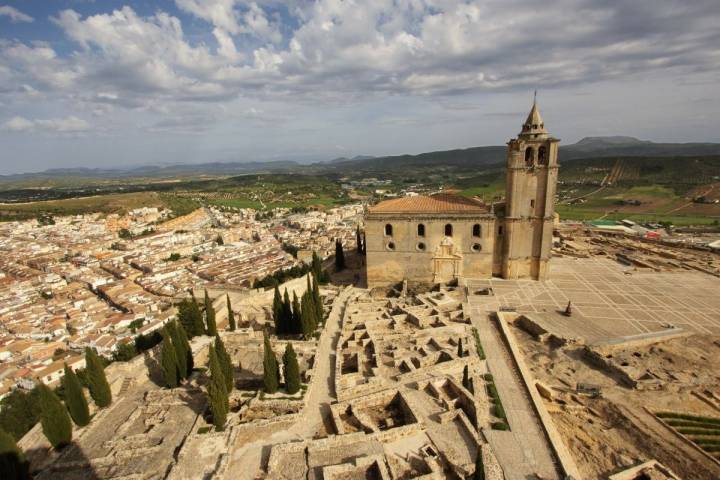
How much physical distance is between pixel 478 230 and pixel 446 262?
372 centimetres

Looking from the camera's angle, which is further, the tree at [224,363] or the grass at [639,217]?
the grass at [639,217]

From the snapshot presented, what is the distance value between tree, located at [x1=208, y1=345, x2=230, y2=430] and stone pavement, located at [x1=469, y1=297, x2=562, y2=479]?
36.6ft

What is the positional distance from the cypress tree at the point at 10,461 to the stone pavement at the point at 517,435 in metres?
17.8

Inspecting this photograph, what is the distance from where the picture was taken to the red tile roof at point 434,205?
31.8m

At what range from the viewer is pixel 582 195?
120 m

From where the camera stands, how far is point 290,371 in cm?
1866

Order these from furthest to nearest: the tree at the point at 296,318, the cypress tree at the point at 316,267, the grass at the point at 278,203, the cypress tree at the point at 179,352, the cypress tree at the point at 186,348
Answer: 1. the grass at the point at 278,203
2. the cypress tree at the point at 316,267
3. the tree at the point at 296,318
4. the cypress tree at the point at 186,348
5. the cypress tree at the point at 179,352

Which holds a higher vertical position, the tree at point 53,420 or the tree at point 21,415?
the tree at point 53,420

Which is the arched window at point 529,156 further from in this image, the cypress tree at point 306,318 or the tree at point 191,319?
the tree at point 191,319

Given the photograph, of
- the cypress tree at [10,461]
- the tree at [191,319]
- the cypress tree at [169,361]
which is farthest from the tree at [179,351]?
the cypress tree at [10,461]

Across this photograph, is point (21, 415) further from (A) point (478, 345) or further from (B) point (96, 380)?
(A) point (478, 345)

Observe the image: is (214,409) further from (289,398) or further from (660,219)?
(660,219)

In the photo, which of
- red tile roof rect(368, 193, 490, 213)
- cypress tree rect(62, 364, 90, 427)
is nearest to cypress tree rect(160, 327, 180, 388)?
cypress tree rect(62, 364, 90, 427)

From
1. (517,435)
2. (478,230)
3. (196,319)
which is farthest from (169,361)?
(478,230)
